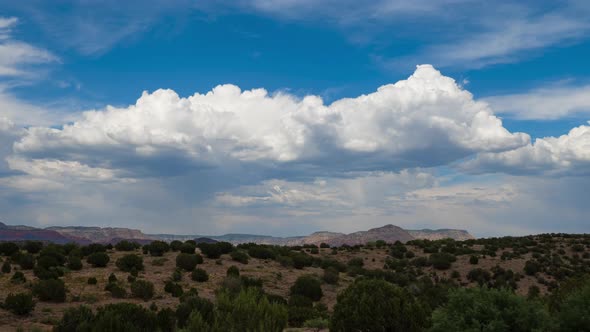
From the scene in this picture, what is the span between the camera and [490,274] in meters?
42.4

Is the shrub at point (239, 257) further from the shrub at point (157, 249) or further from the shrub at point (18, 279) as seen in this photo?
the shrub at point (18, 279)

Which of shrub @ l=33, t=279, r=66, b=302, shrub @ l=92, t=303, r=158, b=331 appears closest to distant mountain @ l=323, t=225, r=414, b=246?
shrub @ l=33, t=279, r=66, b=302

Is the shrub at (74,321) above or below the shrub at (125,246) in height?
below

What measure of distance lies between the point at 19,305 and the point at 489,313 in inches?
784

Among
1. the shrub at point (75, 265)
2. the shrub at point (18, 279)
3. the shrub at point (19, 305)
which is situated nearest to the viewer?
the shrub at point (19, 305)

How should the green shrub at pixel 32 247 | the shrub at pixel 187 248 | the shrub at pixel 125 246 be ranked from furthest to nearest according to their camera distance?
the shrub at pixel 125 246
the shrub at pixel 187 248
the green shrub at pixel 32 247

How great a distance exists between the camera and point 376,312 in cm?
1459

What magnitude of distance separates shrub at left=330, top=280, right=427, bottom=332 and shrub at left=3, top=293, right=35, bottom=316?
1488cm

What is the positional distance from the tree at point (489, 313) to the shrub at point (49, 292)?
1940 cm

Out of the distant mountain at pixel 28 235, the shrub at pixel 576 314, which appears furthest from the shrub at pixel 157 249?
the distant mountain at pixel 28 235

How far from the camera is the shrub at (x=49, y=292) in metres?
23.9

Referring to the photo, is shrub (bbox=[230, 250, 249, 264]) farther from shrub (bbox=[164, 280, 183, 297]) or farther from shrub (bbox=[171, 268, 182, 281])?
shrub (bbox=[164, 280, 183, 297])

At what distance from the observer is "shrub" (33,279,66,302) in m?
23.9

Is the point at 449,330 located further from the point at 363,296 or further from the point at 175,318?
the point at 175,318
